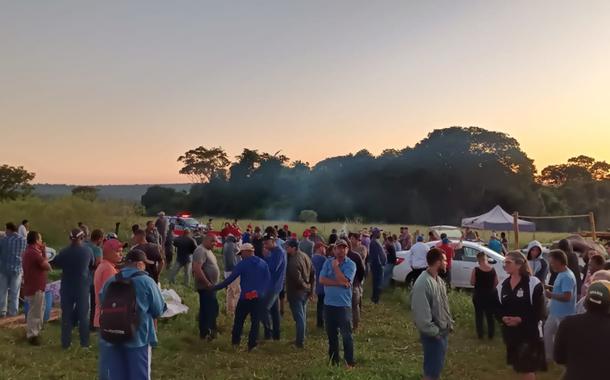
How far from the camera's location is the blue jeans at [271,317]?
996 centimetres

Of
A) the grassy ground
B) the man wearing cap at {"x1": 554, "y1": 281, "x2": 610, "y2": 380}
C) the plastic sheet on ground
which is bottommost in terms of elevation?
the grassy ground

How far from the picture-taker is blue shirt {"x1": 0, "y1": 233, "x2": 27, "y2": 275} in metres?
10.5

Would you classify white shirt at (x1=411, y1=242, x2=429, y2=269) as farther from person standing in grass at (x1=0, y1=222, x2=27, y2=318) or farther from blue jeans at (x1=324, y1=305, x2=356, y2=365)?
person standing in grass at (x1=0, y1=222, x2=27, y2=318)

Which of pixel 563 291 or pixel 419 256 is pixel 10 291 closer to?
pixel 563 291

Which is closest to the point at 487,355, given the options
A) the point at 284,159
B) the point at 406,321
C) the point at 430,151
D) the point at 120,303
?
the point at 406,321

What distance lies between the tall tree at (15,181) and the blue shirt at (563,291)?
1389 inches

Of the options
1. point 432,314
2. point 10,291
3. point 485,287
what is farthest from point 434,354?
point 10,291

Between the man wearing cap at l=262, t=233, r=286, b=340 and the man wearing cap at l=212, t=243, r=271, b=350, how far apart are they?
58 centimetres

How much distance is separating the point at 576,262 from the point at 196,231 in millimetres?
22592

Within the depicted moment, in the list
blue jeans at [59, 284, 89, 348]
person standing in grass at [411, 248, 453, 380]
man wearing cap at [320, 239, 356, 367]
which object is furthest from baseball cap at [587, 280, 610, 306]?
blue jeans at [59, 284, 89, 348]

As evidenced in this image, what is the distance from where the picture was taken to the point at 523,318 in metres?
Result: 6.41

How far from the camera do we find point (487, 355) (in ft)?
32.0

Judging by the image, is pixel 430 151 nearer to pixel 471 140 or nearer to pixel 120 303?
pixel 471 140

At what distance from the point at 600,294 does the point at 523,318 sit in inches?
99.6
